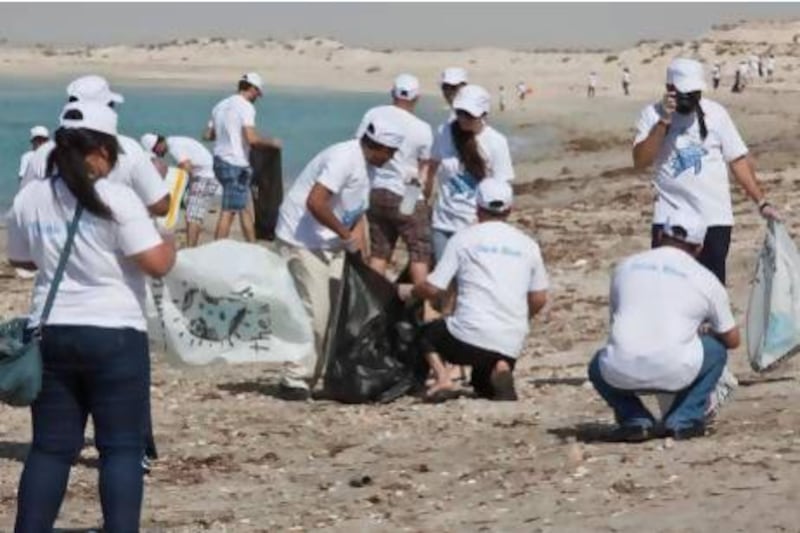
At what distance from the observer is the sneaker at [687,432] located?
8.02 metres

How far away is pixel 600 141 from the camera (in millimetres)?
39562

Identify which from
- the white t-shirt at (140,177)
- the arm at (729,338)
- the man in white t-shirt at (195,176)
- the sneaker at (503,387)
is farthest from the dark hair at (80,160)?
the man in white t-shirt at (195,176)

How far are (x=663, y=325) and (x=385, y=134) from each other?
205 cm

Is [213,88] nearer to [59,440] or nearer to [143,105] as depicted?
[143,105]

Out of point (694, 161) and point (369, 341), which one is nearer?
point (694, 161)

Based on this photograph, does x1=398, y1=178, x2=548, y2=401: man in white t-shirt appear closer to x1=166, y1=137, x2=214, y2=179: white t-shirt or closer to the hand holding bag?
the hand holding bag

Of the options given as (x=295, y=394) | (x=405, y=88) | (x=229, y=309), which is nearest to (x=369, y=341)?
(x=295, y=394)

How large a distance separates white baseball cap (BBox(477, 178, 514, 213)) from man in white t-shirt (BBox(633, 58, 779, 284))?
0.68 metres

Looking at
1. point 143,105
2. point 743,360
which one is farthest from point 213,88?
point 743,360

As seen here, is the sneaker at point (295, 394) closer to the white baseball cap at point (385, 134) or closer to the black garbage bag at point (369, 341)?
the black garbage bag at point (369, 341)

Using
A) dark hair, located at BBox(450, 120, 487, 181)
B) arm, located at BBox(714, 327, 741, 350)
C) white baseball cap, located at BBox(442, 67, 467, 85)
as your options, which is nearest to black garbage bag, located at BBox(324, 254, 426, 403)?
dark hair, located at BBox(450, 120, 487, 181)

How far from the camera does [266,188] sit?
15664 mm

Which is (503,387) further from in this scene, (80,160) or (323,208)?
(80,160)

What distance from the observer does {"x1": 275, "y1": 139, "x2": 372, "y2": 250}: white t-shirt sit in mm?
9562
